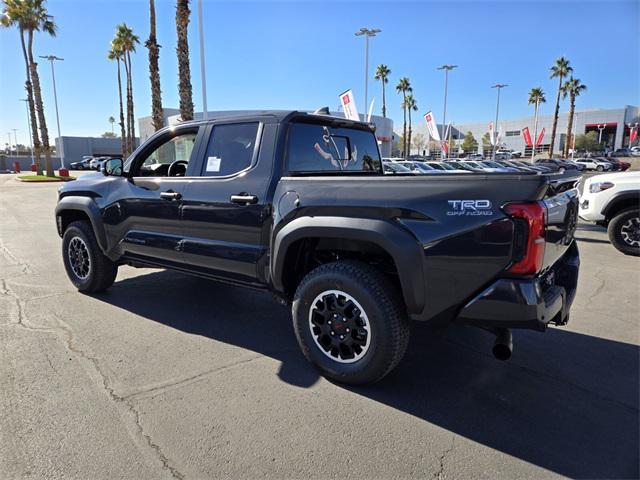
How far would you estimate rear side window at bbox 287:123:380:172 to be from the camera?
359 centimetres

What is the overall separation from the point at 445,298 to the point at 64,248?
4.74m

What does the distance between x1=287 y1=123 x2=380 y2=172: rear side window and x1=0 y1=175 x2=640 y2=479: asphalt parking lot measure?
1599mm

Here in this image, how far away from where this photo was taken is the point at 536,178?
232 cm

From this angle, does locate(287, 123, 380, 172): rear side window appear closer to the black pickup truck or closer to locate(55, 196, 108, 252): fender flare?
the black pickup truck

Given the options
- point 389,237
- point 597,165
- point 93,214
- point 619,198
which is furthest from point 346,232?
point 597,165

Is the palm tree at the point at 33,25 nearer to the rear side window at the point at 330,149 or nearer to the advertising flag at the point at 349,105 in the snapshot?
the advertising flag at the point at 349,105

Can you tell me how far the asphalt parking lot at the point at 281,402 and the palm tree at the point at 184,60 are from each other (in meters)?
9.60

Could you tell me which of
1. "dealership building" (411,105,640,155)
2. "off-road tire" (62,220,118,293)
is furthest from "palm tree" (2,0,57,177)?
"dealership building" (411,105,640,155)

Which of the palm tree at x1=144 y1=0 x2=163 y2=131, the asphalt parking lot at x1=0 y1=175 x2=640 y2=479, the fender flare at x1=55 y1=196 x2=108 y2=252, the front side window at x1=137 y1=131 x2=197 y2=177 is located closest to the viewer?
the asphalt parking lot at x1=0 y1=175 x2=640 y2=479

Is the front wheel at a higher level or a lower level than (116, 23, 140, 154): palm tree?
lower

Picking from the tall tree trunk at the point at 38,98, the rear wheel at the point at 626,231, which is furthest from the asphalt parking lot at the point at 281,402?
the tall tree trunk at the point at 38,98

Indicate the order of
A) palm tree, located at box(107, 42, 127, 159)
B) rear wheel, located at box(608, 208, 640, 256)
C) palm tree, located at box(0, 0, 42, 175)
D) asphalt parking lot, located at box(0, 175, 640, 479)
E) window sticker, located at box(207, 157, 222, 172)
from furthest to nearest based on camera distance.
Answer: palm tree, located at box(107, 42, 127, 159) < palm tree, located at box(0, 0, 42, 175) < rear wheel, located at box(608, 208, 640, 256) < window sticker, located at box(207, 157, 222, 172) < asphalt parking lot, located at box(0, 175, 640, 479)

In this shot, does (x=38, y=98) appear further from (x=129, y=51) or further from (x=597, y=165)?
(x=597, y=165)

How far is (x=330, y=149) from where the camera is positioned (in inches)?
155
